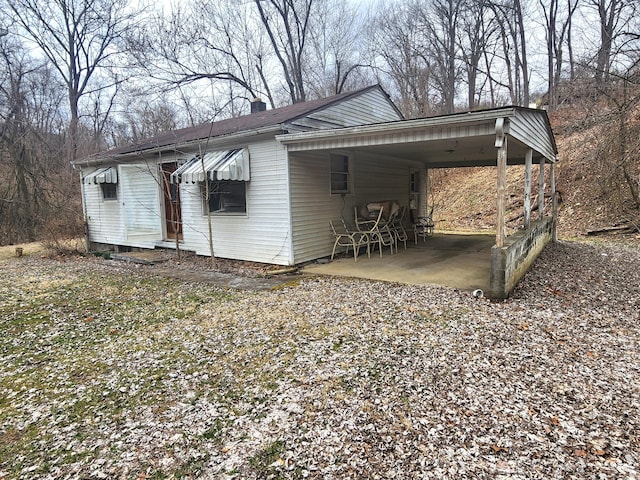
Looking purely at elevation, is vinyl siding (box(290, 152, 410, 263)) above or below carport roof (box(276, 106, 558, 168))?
Result: below

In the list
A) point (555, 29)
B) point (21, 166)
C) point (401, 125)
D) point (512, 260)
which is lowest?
point (512, 260)

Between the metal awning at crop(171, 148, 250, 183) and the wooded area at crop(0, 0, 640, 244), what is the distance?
1028cm

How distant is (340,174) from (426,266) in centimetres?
276

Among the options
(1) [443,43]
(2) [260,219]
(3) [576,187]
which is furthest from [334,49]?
(2) [260,219]

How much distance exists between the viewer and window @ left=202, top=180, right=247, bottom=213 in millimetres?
7844

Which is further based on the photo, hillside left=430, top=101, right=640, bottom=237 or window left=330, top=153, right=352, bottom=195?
hillside left=430, top=101, right=640, bottom=237

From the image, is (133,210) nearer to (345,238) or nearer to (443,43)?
(345,238)

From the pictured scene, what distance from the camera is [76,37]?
717 inches

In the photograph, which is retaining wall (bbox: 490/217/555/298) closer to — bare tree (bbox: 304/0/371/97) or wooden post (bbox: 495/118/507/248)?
wooden post (bbox: 495/118/507/248)

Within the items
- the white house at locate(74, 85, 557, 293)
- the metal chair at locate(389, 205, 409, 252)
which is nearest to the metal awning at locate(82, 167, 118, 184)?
the white house at locate(74, 85, 557, 293)

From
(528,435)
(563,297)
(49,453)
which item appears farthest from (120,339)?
(563,297)

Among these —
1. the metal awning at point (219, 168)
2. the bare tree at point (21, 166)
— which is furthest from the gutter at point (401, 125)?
the bare tree at point (21, 166)

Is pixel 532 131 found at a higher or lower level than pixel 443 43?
lower

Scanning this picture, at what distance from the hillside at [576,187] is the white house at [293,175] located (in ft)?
9.94
